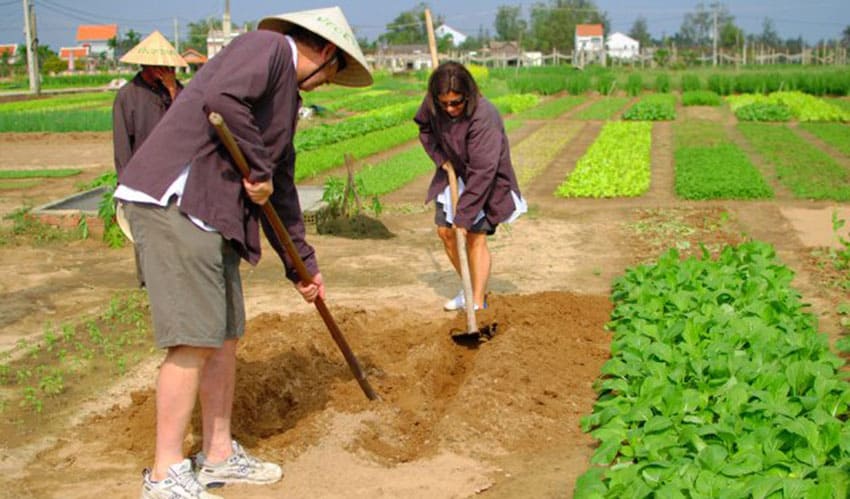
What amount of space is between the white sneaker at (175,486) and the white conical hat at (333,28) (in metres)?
1.66

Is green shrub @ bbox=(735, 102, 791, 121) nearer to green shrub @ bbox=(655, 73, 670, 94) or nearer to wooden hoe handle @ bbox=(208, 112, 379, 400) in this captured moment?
green shrub @ bbox=(655, 73, 670, 94)

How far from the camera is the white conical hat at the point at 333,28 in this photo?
386 cm

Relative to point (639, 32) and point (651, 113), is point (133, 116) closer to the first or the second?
point (651, 113)

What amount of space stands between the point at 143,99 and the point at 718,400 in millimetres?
4320

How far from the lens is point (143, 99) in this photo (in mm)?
6730

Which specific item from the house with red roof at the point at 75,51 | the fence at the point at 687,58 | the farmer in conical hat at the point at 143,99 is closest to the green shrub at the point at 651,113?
the farmer in conical hat at the point at 143,99

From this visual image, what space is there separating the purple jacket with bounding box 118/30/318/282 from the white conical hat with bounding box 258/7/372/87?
190mm

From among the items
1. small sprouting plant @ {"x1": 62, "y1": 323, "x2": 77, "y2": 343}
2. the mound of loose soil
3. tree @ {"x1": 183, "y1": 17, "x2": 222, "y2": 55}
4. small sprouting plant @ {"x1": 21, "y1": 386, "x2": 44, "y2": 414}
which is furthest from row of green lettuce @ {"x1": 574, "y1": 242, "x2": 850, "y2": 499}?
tree @ {"x1": 183, "y1": 17, "x2": 222, "y2": 55}

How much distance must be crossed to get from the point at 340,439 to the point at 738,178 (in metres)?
9.90

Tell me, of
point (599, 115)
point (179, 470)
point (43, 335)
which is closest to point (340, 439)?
point (179, 470)

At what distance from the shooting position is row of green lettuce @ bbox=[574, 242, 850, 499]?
135 inches

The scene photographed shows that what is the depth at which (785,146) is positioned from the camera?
18312 millimetres

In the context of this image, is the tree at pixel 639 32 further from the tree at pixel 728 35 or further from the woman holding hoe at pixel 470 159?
the woman holding hoe at pixel 470 159

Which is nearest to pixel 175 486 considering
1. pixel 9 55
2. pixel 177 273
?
pixel 177 273
